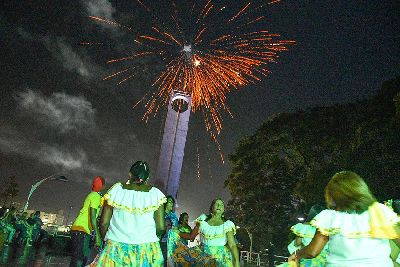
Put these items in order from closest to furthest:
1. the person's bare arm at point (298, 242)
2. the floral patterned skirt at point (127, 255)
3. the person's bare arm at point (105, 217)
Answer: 1. the floral patterned skirt at point (127, 255)
2. the person's bare arm at point (105, 217)
3. the person's bare arm at point (298, 242)

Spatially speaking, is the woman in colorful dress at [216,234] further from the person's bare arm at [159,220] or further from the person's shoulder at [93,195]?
the person's bare arm at [159,220]

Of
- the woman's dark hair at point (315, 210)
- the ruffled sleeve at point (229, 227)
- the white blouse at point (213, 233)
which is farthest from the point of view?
the white blouse at point (213, 233)

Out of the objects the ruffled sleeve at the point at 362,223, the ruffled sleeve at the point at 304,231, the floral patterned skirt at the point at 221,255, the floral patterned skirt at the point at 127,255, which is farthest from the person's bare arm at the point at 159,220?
the floral patterned skirt at the point at 221,255

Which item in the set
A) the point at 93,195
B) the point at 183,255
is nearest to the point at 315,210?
the point at 93,195

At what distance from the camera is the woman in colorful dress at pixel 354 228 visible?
2881mm

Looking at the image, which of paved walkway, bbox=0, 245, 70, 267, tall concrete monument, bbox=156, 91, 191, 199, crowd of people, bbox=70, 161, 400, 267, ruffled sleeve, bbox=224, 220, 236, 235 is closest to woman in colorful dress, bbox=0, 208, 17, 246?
paved walkway, bbox=0, 245, 70, 267

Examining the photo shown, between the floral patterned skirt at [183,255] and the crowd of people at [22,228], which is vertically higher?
the crowd of people at [22,228]

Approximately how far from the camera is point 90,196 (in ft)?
19.0

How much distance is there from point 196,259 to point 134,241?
11.5ft

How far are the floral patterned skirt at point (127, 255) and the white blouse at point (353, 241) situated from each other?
1728 mm

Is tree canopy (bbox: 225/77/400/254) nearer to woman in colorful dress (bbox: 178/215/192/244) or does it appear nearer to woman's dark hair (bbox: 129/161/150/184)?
woman in colorful dress (bbox: 178/215/192/244)

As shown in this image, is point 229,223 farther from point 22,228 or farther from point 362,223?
point 22,228

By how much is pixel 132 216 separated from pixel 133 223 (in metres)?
0.07

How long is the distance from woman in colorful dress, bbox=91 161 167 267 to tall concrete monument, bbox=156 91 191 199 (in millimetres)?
21610
